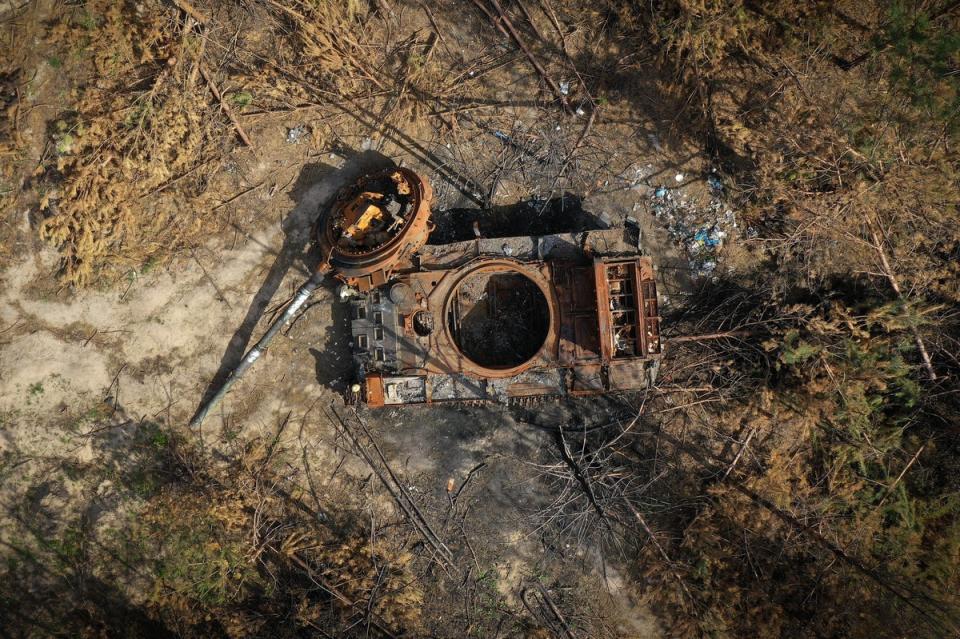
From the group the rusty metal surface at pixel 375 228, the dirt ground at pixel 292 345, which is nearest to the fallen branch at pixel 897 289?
the dirt ground at pixel 292 345

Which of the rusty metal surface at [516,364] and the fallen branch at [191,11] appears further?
the fallen branch at [191,11]

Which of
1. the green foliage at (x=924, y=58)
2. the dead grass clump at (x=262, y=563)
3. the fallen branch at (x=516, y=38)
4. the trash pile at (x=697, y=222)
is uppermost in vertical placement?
the fallen branch at (x=516, y=38)

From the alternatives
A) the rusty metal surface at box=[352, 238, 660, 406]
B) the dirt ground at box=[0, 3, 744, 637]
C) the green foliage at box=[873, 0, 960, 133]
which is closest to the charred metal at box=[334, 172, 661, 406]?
the rusty metal surface at box=[352, 238, 660, 406]

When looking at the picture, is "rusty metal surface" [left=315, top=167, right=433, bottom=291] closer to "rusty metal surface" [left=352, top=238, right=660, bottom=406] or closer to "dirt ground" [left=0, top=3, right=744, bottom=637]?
"rusty metal surface" [left=352, top=238, right=660, bottom=406]

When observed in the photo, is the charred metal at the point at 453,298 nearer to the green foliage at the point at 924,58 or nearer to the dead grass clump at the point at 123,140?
the dead grass clump at the point at 123,140

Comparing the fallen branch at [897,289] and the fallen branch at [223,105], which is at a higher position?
the fallen branch at [223,105]

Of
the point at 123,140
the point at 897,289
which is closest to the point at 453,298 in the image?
the point at 123,140
